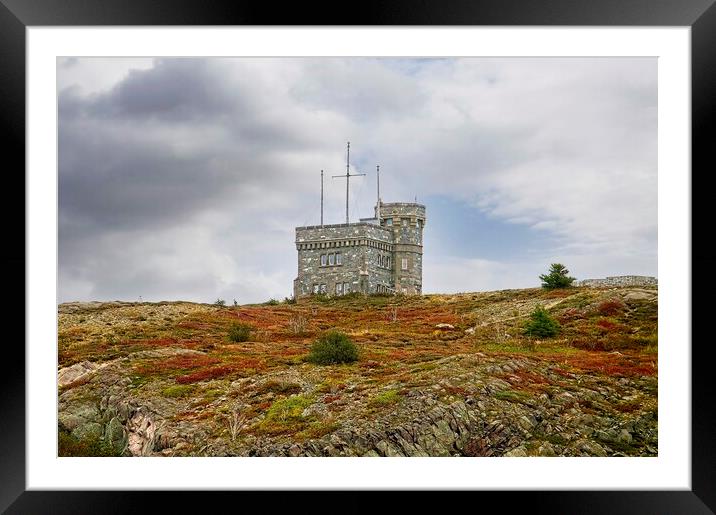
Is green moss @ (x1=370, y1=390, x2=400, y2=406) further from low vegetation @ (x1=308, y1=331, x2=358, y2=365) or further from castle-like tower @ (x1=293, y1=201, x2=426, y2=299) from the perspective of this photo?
castle-like tower @ (x1=293, y1=201, x2=426, y2=299)

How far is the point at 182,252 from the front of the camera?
38.5 m

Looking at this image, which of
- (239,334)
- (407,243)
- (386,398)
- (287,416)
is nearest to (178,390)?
(287,416)

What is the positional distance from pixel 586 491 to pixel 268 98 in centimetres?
3624

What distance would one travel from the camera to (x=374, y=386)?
20.0m

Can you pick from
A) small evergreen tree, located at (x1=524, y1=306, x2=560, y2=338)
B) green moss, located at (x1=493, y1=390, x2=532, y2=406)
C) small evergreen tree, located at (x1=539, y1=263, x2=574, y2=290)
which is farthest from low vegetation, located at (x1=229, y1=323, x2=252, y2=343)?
small evergreen tree, located at (x1=539, y1=263, x2=574, y2=290)

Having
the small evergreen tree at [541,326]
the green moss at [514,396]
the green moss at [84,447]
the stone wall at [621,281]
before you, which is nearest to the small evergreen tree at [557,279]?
the stone wall at [621,281]

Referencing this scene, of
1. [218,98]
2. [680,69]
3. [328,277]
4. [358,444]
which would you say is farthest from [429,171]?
[680,69]

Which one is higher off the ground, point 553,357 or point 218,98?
point 218,98

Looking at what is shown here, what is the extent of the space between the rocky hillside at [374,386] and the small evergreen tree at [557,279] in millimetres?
2510

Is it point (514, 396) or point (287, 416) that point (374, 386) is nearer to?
point (287, 416)

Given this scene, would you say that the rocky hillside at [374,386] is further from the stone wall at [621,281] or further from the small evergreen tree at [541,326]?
the stone wall at [621,281]

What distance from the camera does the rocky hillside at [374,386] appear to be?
666 inches
